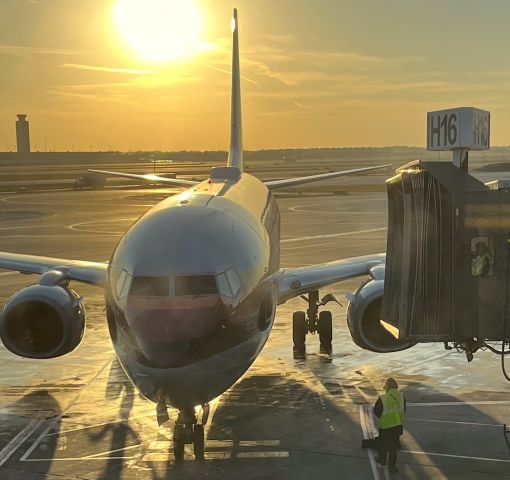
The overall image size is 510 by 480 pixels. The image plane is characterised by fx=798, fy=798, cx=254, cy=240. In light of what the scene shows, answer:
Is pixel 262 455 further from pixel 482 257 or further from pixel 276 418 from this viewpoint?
pixel 482 257

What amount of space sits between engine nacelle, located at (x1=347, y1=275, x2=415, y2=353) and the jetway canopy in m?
3.62

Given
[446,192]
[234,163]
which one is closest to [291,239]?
[234,163]

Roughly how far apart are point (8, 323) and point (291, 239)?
34.0m

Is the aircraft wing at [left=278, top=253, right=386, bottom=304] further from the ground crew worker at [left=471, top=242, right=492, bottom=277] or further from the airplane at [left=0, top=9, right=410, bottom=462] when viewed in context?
the ground crew worker at [left=471, top=242, right=492, bottom=277]

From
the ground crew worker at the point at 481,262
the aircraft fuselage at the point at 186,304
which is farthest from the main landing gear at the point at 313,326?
the ground crew worker at the point at 481,262

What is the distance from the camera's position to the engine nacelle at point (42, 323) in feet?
65.2

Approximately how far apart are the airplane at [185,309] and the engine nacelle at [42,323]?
1.0 inches

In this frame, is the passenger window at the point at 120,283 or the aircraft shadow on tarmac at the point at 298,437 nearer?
the passenger window at the point at 120,283

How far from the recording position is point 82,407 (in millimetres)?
19109

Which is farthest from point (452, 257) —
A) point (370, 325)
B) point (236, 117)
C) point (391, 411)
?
point (236, 117)

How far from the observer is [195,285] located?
14.3 m

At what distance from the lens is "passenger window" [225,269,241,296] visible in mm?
14793

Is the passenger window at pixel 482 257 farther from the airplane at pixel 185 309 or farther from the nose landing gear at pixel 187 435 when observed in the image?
the nose landing gear at pixel 187 435

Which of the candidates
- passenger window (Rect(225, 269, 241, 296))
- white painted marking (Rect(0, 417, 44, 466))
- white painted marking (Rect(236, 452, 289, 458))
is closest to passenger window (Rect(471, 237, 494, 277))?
passenger window (Rect(225, 269, 241, 296))
